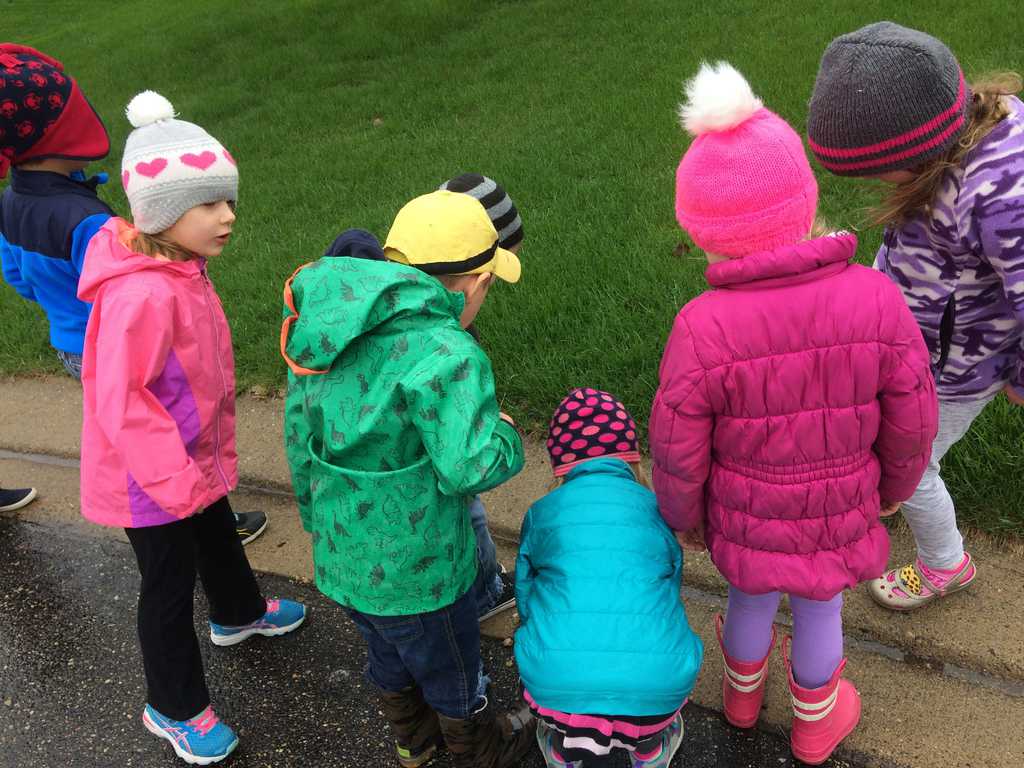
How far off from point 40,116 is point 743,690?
2.56 m

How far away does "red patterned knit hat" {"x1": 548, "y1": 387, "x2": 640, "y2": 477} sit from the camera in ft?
6.75

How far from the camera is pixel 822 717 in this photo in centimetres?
211

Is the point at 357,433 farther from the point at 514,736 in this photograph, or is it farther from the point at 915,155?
the point at 915,155

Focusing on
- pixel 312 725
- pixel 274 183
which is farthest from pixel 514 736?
pixel 274 183

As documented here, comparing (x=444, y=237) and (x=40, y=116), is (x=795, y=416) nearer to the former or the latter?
(x=444, y=237)

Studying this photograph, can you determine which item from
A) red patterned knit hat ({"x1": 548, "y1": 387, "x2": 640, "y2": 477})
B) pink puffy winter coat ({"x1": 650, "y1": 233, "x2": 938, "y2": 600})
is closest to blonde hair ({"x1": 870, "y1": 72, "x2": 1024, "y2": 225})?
pink puffy winter coat ({"x1": 650, "y1": 233, "x2": 938, "y2": 600})

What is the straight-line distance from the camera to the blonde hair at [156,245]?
7.06 ft

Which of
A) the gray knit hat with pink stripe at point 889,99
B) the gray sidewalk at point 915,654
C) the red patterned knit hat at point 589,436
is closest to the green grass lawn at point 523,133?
the gray sidewalk at point 915,654

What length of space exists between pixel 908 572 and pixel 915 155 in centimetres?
129

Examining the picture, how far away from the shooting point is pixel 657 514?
196 cm

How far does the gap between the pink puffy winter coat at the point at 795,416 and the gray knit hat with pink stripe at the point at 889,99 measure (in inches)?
11.8

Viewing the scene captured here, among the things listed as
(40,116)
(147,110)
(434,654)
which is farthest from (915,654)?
(40,116)

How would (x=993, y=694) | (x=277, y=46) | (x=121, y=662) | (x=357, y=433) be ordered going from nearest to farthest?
(x=357, y=433), (x=993, y=694), (x=121, y=662), (x=277, y=46)

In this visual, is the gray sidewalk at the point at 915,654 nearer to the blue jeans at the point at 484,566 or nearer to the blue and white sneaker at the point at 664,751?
the blue jeans at the point at 484,566
